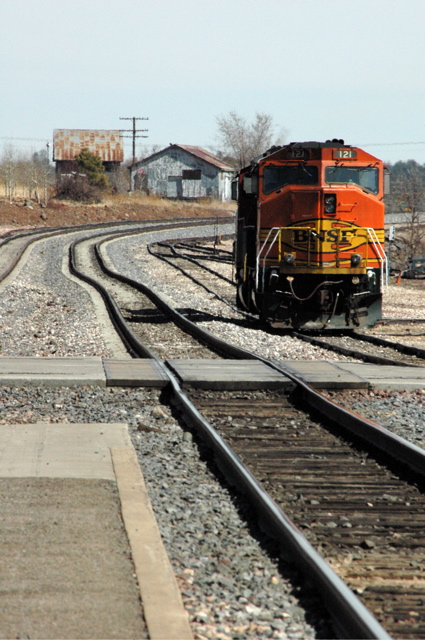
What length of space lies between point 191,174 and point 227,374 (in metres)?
66.9

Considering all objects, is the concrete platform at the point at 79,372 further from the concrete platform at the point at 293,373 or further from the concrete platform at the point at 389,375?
the concrete platform at the point at 389,375

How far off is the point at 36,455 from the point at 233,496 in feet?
5.84

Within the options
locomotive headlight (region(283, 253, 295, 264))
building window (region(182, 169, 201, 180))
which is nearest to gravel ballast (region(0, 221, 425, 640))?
locomotive headlight (region(283, 253, 295, 264))

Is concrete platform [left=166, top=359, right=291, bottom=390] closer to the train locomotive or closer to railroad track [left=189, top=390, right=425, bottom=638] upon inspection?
railroad track [left=189, top=390, right=425, bottom=638]

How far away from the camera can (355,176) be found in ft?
47.3

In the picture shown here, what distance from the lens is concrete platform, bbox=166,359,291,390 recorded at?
29.1 ft

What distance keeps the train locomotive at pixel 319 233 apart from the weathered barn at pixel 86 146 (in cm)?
6284

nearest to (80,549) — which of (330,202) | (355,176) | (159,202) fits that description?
(330,202)

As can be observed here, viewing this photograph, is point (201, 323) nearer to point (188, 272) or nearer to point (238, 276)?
point (238, 276)

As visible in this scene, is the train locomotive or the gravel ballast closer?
the gravel ballast

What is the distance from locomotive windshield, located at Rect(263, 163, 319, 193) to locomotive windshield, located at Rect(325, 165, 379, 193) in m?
0.31

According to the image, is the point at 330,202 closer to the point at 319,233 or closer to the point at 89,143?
the point at 319,233

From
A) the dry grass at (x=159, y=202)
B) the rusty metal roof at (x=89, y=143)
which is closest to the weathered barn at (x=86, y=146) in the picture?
the rusty metal roof at (x=89, y=143)

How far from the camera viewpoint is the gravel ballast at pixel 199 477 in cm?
371
